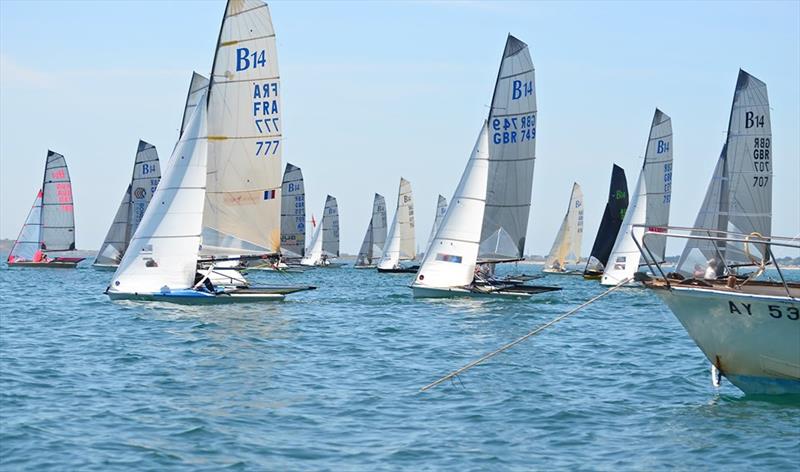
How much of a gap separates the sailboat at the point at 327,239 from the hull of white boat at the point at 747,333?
278ft

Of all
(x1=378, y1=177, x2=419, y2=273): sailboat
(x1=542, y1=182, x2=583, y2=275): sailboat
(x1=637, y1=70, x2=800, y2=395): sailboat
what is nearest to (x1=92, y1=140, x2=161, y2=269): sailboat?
(x1=378, y1=177, x2=419, y2=273): sailboat

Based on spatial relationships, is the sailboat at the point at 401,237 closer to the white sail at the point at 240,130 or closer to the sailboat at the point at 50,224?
the sailboat at the point at 50,224

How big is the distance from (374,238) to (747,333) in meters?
86.4

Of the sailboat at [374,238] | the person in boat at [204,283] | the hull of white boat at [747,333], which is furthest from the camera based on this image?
the sailboat at [374,238]

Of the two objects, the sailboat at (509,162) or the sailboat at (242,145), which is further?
the sailboat at (509,162)

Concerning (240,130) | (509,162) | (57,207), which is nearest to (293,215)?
(57,207)

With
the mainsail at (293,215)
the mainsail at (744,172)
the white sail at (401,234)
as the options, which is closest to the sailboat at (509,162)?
the mainsail at (744,172)

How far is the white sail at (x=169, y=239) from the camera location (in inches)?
1248

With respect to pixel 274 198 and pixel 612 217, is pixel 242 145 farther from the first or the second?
pixel 612 217

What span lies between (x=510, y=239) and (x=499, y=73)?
6.37 m

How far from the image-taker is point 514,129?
1679 inches

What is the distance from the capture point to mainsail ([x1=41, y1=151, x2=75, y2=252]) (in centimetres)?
7475

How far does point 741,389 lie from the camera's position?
56.8 ft

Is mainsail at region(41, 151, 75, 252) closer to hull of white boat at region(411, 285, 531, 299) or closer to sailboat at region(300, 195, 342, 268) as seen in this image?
sailboat at region(300, 195, 342, 268)
